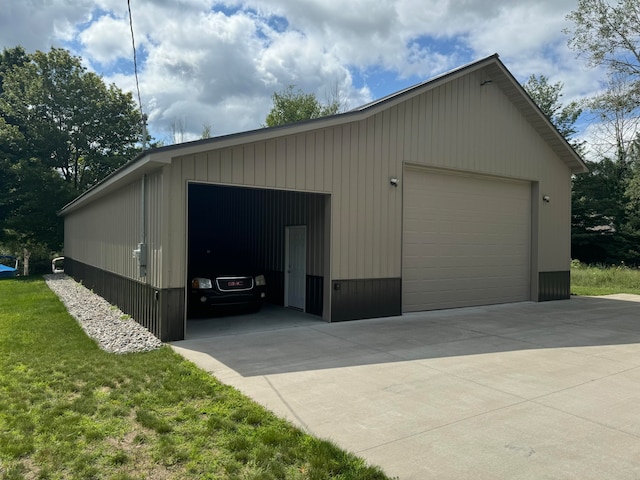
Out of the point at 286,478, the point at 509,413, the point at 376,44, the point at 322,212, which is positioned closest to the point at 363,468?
the point at 286,478

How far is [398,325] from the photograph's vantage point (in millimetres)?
7871

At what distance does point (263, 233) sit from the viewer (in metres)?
10.7

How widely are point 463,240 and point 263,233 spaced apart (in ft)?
15.5

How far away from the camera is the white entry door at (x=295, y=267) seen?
30.2 feet

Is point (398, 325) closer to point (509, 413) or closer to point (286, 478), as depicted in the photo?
point (509, 413)

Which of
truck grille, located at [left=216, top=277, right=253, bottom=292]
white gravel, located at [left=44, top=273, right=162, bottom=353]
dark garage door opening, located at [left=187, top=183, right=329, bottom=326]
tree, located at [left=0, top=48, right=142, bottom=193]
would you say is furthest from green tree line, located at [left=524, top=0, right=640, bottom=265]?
tree, located at [left=0, top=48, right=142, bottom=193]

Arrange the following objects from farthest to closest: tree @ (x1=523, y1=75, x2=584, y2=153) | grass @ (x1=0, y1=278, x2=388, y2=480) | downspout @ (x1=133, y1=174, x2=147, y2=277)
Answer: tree @ (x1=523, y1=75, x2=584, y2=153) → downspout @ (x1=133, y1=174, x2=147, y2=277) → grass @ (x1=0, y1=278, x2=388, y2=480)

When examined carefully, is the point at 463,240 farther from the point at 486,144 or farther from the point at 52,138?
the point at 52,138

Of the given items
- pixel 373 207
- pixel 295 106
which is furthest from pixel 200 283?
pixel 295 106

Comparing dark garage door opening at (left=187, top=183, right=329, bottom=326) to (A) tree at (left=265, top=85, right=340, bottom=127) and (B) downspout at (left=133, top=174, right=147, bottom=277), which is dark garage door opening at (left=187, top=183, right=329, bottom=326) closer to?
(B) downspout at (left=133, top=174, right=147, bottom=277)

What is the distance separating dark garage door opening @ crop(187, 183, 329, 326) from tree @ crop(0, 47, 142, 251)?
13309mm

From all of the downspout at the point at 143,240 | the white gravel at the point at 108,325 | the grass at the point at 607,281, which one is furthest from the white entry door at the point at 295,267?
the grass at the point at 607,281

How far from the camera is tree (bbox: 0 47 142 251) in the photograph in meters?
21.8

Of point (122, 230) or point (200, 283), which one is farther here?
point (122, 230)
